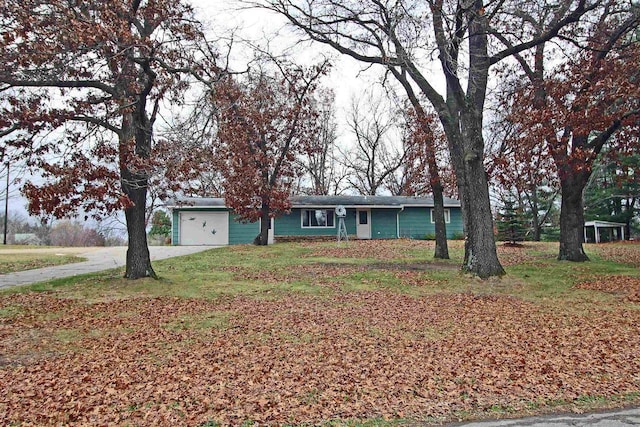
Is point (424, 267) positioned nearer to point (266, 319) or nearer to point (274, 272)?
point (274, 272)

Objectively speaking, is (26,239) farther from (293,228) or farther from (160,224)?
(293,228)

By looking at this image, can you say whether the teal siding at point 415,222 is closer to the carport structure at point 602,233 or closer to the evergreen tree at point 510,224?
the evergreen tree at point 510,224

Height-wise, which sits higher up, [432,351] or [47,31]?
[47,31]

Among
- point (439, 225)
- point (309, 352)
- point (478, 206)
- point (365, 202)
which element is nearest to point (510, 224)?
point (365, 202)

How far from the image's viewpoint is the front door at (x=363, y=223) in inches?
1084

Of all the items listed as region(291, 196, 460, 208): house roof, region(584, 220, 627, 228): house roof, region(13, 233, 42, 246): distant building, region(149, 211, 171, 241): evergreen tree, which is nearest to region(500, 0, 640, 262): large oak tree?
region(291, 196, 460, 208): house roof

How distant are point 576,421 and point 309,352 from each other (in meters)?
2.74

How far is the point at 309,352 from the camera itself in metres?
5.22

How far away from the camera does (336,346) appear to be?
5.43m

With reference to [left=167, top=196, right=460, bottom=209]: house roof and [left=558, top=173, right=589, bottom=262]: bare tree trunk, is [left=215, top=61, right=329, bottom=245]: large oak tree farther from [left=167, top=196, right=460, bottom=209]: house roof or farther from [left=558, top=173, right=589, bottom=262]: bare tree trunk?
[left=558, top=173, right=589, bottom=262]: bare tree trunk

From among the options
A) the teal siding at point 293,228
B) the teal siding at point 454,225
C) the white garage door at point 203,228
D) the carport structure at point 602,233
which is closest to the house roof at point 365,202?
the teal siding at point 454,225

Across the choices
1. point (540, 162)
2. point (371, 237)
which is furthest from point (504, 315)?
point (371, 237)

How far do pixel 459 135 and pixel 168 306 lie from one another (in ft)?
26.7

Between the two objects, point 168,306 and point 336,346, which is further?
point 168,306
